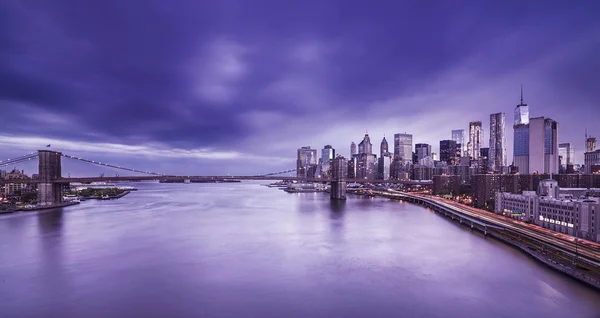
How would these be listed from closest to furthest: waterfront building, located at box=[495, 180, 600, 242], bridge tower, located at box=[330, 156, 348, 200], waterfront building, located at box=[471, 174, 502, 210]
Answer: waterfront building, located at box=[495, 180, 600, 242]
waterfront building, located at box=[471, 174, 502, 210]
bridge tower, located at box=[330, 156, 348, 200]

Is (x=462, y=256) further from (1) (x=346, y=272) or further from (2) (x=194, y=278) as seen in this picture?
(2) (x=194, y=278)

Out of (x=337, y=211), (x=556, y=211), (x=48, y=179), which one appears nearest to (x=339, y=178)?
(x=337, y=211)

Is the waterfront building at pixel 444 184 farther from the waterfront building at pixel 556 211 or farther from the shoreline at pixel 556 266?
the shoreline at pixel 556 266

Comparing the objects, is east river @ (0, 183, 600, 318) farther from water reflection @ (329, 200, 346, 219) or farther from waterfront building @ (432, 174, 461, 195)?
waterfront building @ (432, 174, 461, 195)

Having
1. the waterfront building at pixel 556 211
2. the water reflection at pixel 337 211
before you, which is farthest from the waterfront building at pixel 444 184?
the waterfront building at pixel 556 211

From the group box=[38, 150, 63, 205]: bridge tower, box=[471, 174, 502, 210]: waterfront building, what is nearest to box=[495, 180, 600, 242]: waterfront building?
box=[471, 174, 502, 210]: waterfront building

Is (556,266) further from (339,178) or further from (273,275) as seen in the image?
(339,178)
